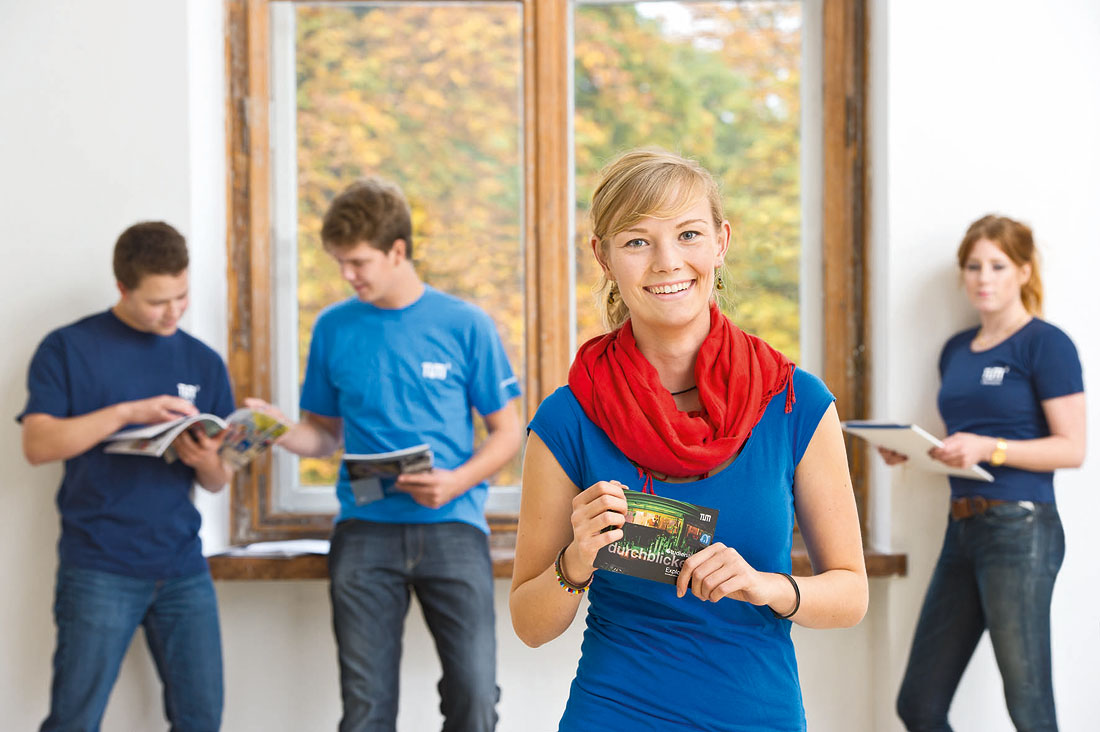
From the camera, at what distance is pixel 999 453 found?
2.62m

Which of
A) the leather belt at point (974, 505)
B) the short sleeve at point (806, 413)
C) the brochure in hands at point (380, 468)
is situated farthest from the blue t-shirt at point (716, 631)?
the leather belt at point (974, 505)

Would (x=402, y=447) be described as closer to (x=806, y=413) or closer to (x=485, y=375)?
(x=485, y=375)

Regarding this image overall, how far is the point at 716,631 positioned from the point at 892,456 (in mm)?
1671

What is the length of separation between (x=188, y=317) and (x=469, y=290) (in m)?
0.92

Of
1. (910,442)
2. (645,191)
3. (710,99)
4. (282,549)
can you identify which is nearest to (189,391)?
(282,549)

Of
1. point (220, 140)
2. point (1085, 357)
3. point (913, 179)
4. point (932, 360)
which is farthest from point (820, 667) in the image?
point (220, 140)

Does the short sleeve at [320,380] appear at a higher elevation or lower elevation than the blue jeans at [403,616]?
higher

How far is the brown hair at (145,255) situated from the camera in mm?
2602

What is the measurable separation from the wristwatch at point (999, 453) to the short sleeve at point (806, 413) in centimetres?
146

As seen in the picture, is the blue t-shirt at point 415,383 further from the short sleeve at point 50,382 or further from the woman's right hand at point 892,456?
the woman's right hand at point 892,456

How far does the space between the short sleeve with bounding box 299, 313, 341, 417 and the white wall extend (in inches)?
16.7

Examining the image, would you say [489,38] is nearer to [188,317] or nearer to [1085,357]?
[188,317]

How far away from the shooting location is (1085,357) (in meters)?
2.99

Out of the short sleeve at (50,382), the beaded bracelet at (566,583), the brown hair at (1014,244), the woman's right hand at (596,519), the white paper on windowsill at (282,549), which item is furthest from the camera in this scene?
the white paper on windowsill at (282,549)
